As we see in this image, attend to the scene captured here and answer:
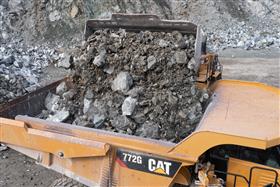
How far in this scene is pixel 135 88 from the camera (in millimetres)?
3586

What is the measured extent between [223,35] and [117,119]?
9651 millimetres

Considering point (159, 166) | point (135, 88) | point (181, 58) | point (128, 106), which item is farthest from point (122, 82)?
point (159, 166)

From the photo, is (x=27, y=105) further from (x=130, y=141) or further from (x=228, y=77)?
(x=228, y=77)

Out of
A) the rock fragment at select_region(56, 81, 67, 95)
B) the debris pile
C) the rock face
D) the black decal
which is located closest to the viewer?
the black decal

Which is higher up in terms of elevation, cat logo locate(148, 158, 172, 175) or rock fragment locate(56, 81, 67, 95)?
rock fragment locate(56, 81, 67, 95)

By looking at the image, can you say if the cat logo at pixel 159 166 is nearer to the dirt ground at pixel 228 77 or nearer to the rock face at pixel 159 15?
the dirt ground at pixel 228 77

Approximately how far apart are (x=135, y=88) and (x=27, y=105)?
3.59 ft

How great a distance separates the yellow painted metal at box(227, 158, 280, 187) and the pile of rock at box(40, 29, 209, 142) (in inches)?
21.3

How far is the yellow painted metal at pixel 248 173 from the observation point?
2.82m

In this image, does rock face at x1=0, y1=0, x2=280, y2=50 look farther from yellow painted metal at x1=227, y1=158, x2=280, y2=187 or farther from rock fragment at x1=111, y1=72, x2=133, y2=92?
yellow painted metal at x1=227, y1=158, x2=280, y2=187

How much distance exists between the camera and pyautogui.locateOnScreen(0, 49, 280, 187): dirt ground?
4.37 meters

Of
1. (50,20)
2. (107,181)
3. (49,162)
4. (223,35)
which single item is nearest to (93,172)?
(107,181)

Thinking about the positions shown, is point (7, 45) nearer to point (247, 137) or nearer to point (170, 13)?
point (170, 13)

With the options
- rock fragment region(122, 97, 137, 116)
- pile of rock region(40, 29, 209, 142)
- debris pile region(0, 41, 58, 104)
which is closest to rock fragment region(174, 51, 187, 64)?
pile of rock region(40, 29, 209, 142)
